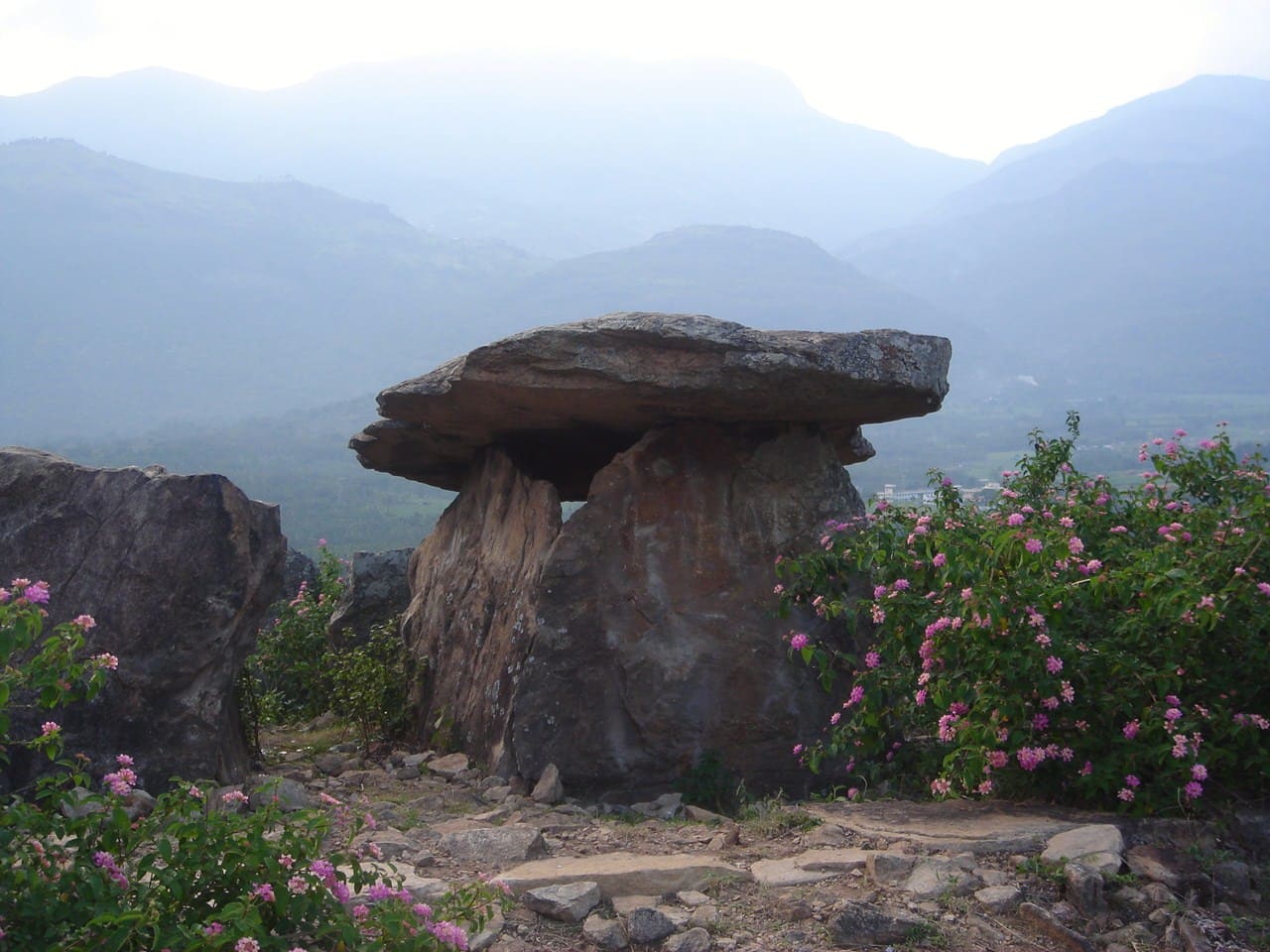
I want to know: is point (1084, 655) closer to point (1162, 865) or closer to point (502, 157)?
point (1162, 865)

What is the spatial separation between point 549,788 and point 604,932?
3.12 meters

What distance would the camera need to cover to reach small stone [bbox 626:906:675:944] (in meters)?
4.29

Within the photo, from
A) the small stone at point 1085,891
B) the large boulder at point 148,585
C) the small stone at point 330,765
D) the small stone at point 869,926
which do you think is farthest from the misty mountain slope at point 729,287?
the small stone at point 869,926

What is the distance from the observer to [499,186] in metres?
172

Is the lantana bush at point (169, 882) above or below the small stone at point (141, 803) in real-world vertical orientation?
above

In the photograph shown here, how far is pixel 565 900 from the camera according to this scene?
4.53 meters

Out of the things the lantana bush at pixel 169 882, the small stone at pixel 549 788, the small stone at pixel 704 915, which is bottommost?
the small stone at pixel 549 788

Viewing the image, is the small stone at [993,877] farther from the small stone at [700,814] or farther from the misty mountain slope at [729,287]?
the misty mountain slope at [729,287]

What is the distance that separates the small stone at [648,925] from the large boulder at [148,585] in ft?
11.1

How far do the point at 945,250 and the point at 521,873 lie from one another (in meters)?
130

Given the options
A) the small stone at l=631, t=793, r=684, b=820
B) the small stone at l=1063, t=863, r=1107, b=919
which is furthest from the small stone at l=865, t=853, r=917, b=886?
the small stone at l=631, t=793, r=684, b=820

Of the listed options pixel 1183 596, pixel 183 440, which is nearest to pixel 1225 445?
pixel 1183 596

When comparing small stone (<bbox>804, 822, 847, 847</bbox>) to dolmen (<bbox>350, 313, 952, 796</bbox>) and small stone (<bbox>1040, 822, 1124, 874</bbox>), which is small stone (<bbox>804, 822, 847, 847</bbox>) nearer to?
small stone (<bbox>1040, 822, 1124, 874</bbox>)

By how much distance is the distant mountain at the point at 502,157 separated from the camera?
532 ft
